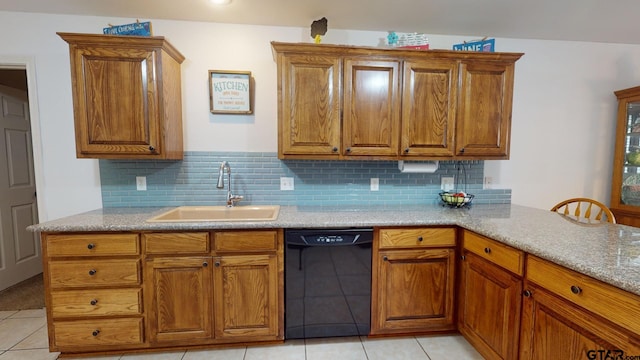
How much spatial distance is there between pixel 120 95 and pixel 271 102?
105 centimetres

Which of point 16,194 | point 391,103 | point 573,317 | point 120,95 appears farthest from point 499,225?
point 16,194

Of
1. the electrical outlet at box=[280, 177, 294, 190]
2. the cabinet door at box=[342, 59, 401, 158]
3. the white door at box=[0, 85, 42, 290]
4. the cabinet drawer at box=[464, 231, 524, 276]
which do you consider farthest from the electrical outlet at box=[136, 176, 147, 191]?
the cabinet drawer at box=[464, 231, 524, 276]

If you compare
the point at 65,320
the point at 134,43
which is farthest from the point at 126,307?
the point at 134,43

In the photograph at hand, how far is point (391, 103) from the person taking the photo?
2002 millimetres

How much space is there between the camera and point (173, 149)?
2039 mm

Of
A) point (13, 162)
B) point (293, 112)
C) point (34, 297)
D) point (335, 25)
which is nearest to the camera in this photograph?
point (293, 112)

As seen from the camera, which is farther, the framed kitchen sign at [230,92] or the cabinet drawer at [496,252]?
the framed kitchen sign at [230,92]

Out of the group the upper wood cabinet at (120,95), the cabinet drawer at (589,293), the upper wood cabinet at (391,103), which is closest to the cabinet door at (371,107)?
the upper wood cabinet at (391,103)

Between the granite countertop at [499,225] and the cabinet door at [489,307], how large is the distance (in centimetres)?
23

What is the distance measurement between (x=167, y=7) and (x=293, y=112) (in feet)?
4.00

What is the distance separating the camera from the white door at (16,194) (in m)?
2.55

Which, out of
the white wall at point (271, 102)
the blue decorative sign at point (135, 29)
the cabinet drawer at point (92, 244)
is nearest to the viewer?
the cabinet drawer at point (92, 244)

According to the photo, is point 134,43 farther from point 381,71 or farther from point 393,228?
point 393,228

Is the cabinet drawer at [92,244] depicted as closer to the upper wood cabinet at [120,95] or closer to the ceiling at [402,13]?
the upper wood cabinet at [120,95]
